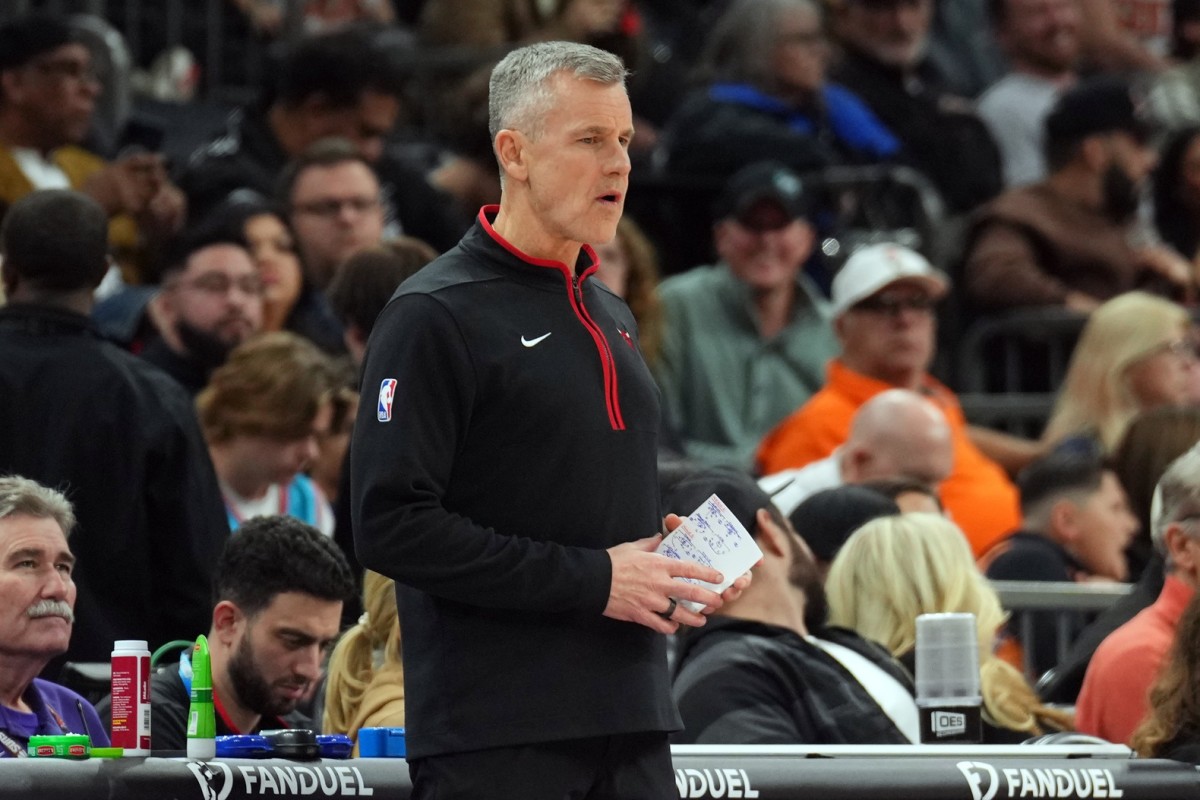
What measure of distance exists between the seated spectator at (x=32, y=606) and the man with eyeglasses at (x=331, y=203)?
3.80 meters

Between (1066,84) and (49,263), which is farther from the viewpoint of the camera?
(1066,84)

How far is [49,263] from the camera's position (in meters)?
5.57

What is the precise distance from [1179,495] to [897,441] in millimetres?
2272

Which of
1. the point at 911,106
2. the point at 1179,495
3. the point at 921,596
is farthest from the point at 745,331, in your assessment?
the point at 1179,495

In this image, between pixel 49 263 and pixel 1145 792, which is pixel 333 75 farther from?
pixel 1145 792

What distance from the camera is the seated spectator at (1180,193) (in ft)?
35.6

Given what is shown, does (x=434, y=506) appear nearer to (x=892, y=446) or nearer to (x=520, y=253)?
(x=520, y=253)

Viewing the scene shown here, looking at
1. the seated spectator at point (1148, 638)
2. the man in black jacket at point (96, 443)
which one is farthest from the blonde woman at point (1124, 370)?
the man in black jacket at point (96, 443)

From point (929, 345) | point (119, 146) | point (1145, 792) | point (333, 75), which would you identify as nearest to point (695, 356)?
point (929, 345)

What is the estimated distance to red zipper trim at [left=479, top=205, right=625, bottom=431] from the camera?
11.1 ft

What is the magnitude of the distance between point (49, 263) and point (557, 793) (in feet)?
9.28

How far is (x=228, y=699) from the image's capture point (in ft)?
15.7

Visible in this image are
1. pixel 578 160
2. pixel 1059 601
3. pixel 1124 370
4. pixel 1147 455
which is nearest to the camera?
pixel 578 160

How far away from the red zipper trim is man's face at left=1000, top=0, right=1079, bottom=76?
28.1ft
